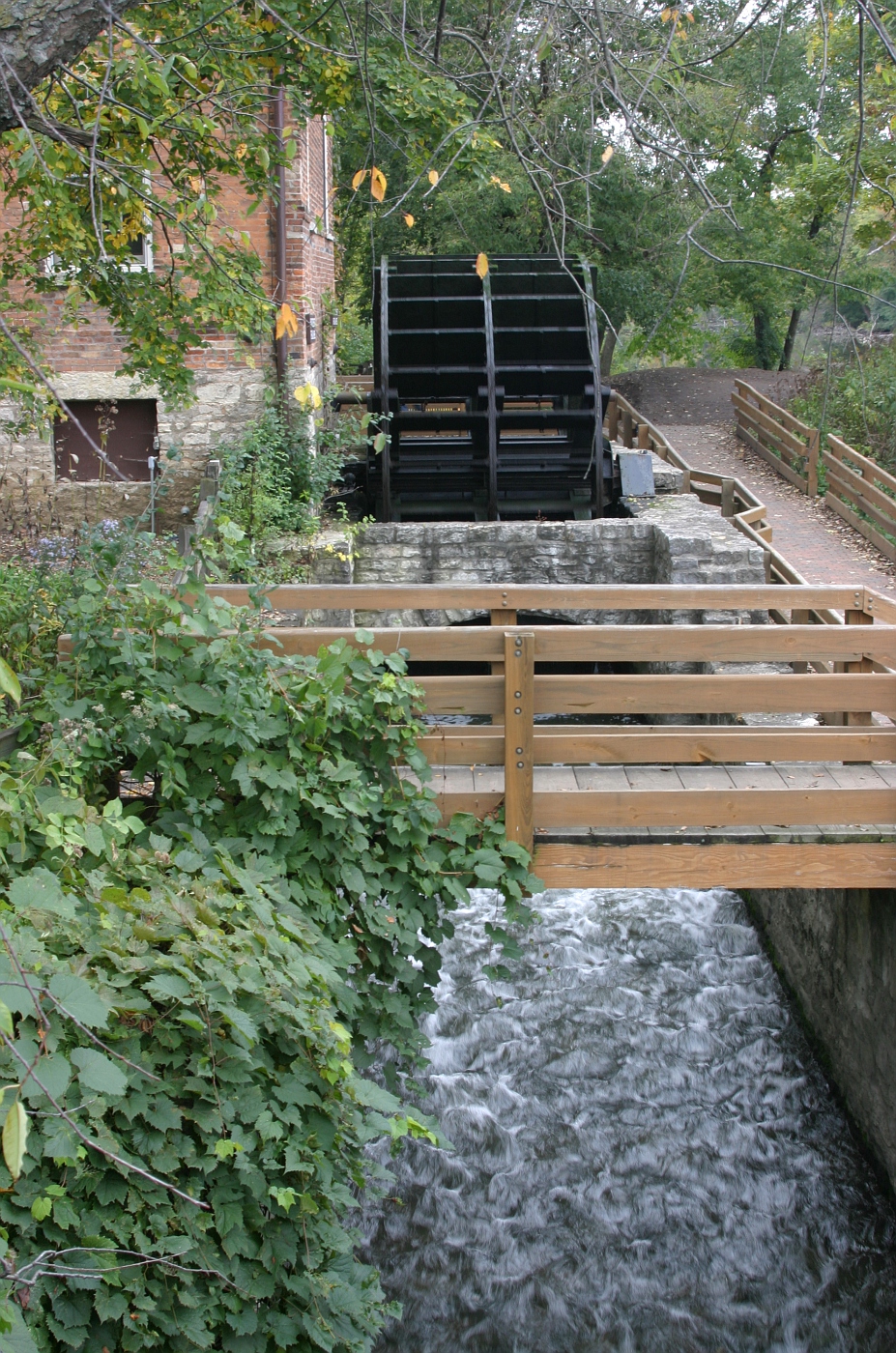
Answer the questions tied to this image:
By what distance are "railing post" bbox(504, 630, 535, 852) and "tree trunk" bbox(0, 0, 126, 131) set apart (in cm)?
212

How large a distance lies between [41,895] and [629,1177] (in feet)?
13.5

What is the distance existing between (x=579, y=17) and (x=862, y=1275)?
5.23 metres

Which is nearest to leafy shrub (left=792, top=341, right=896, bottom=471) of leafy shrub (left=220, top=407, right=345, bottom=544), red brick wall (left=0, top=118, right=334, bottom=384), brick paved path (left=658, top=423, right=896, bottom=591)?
brick paved path (left=658, top=423, right=896, bottom=591)

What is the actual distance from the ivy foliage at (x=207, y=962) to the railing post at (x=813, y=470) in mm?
12255

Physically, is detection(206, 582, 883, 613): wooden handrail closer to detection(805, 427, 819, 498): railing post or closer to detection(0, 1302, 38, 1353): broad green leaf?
detection(0, 1302, 38, 1353): broad green leaf

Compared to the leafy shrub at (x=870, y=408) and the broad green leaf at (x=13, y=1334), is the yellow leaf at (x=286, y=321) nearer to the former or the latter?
the broad green leaf at (x=13, y=1334)

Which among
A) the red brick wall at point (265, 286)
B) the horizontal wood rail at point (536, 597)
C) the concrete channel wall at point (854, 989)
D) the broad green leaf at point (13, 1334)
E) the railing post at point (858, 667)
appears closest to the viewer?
the broad green leaf at point (13, 1334)

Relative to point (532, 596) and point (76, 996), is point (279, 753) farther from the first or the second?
point (76, 996)

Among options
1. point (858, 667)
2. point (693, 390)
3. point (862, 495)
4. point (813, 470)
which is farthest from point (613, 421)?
point (858, 667)

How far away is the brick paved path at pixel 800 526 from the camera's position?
37.7ft

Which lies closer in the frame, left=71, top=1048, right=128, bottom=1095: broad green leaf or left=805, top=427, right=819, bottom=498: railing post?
left=71, top=1048, right=128, bottom=1095: broad green leaf

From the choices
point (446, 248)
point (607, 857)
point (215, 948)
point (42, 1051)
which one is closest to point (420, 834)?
point (607, 857)

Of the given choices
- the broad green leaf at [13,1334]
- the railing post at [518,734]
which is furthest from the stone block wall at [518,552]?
the broad green leaf at [13,1334]

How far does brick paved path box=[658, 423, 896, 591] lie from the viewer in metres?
11.5
